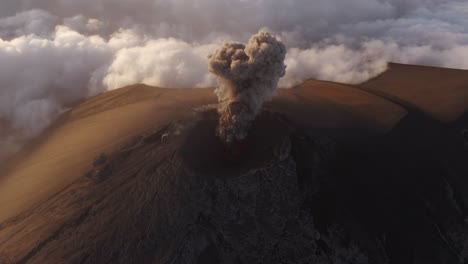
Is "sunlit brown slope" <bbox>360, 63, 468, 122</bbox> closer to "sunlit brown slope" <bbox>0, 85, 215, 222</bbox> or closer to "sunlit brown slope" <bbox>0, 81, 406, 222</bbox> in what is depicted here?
"sunlit brown slope" <bbox>0, 81, 406, 222</bbox>

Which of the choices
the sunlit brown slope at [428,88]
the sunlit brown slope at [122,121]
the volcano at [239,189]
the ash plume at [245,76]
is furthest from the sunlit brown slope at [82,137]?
the sunlit brown slope at [428,88]

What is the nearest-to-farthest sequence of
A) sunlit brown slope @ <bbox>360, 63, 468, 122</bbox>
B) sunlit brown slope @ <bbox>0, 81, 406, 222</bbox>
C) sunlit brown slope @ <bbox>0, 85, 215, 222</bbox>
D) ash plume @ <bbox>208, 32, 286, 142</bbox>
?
1. ash plume @ <bbox>208, 32, 286, 142</bbox>
2. sunlit brown slope @ <bbox>0, 85, 215, 222</bbox>
3. sunlit brown slope @ <bbox>0, 81, 406, 222</bbox>
4. sunlit brown slope @ <bbox>360, 63, 468, 122</bbox>

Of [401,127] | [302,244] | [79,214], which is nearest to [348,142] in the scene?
[401,127]

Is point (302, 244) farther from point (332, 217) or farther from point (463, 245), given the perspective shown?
point (463, 245)

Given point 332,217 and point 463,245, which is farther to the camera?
point 463,245

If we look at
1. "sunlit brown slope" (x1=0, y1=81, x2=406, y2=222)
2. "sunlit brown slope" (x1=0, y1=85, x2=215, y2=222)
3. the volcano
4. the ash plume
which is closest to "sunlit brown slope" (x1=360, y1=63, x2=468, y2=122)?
the volcano

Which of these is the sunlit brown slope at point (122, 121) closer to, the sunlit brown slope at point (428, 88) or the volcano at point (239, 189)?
the volcano at point (239, 189)
